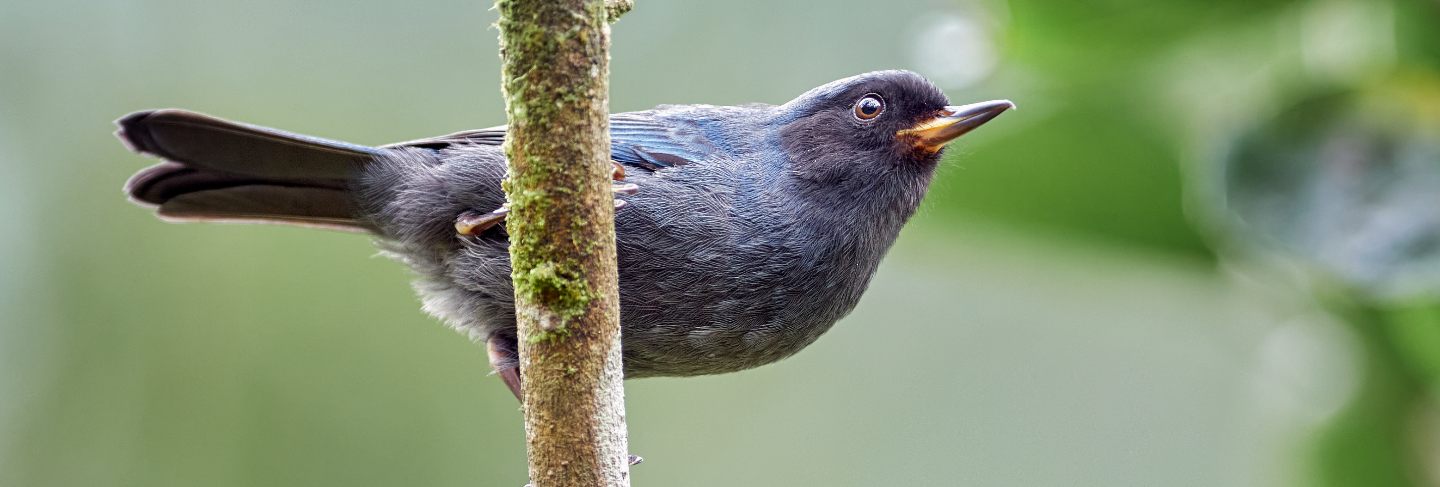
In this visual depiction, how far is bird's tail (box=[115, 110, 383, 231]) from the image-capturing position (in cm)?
357

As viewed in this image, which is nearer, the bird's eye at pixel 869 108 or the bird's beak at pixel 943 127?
the bird's beak at pixel 943 127

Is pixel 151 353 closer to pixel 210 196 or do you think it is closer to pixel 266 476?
pixel 266 476

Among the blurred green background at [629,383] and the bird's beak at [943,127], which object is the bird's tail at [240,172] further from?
the blurred green background at [629,383]

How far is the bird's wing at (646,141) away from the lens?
11.8 ft

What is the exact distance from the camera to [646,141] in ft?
12.0

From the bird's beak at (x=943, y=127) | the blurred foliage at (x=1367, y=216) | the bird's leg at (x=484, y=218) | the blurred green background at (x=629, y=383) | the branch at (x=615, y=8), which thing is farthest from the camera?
the blurred green background at (x=629, y=383)

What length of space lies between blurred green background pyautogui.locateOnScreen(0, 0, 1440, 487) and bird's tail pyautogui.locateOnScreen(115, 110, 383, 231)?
1.78 metres

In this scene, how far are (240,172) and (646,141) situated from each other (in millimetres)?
1184

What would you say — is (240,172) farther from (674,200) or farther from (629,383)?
(629,383)

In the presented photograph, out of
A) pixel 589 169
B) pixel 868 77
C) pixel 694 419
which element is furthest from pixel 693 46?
pixel 589 169

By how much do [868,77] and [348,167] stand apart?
1.54 meters

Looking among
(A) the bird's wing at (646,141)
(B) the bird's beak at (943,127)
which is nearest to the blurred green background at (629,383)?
(B) the bird's beak at (943,127)

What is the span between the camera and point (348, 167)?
3773mm

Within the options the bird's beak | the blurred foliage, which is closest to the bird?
the bird's beak
